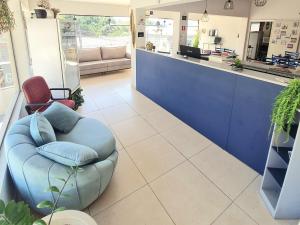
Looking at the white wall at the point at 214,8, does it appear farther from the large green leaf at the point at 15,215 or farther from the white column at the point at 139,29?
the large green leaf at the point at 15,215

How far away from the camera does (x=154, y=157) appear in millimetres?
2660

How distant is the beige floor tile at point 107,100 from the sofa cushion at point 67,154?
2.62 m

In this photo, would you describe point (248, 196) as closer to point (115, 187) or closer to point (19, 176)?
point (115, 187)

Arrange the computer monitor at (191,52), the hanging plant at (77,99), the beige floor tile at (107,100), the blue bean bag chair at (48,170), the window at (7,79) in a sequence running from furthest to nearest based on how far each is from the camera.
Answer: the beige floor tile at (107,100), the hanging plant at (77,99), the computer monitor at (191,52), the window at (7,79), the blue bean bag chair at (48,170)

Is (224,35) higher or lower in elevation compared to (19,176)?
higher

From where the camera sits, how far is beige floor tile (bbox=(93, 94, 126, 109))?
4.35m

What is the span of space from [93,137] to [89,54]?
5.25 meters

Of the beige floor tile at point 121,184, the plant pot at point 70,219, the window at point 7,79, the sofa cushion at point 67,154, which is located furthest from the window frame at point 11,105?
the plant pot at point 70,219

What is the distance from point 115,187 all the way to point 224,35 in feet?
23.2

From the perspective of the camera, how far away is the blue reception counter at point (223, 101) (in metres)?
2.26

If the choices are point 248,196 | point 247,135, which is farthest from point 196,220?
point 247,135

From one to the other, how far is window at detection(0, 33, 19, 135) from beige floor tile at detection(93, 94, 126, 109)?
61.2 inches

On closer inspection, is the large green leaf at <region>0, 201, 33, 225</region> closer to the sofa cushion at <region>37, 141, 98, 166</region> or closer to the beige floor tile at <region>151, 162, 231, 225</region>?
the sofa cushion at <region>37, 141, 98, 166</region>

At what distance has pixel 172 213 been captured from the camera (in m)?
1.88
